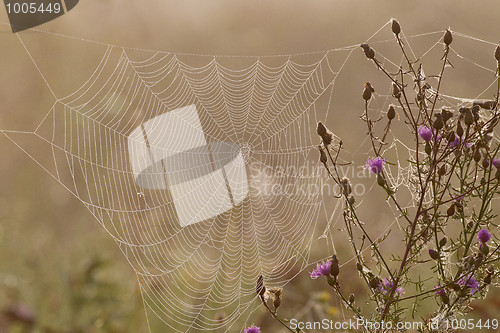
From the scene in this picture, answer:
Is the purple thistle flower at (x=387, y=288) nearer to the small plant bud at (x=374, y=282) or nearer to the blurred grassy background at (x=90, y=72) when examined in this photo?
the small plant bud at (x=374, y=282)

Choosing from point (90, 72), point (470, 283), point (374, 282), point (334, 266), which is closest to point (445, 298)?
point (470, 283)

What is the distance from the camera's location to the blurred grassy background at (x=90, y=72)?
281 centimetres

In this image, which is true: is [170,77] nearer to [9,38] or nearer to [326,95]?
[9,38]

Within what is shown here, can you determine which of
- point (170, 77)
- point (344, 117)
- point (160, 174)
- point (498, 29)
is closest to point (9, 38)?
point (170, 77)

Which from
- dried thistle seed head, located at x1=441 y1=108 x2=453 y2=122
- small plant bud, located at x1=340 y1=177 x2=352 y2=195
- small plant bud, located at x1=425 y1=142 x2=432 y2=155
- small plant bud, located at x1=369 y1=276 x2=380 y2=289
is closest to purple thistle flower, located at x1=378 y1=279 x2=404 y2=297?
small plant bud, located at x1=369 y1=276 x2=380 y2=289

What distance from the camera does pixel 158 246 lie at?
13.2 feet

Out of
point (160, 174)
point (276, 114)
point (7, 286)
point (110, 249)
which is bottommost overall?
point (7, 286)

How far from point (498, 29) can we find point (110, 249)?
20.5 feet

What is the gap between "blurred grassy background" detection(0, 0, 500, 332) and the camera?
2812 millimetres

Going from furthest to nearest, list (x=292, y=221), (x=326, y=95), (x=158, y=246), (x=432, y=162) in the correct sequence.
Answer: (x=326, y=95), (x=292, y=221), (x=158, y=246), (x=432, y=162)

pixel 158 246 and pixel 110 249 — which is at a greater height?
pixel 158 246

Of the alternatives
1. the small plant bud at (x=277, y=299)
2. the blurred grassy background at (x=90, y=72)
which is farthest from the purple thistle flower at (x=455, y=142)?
the blurred grassy background at (x=90, y=72)

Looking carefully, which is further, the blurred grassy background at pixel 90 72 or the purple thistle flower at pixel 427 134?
the blurred grassy background at pixel 90 72

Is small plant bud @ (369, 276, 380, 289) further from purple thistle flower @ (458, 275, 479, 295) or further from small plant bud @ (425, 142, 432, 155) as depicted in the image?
small plant bud @ (425, 142, 432, 155)
